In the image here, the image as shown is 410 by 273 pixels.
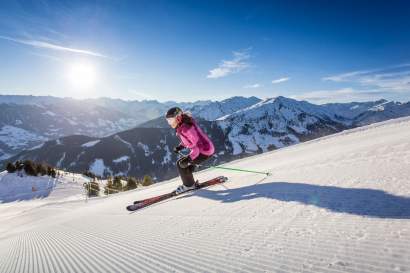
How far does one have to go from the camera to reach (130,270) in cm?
342

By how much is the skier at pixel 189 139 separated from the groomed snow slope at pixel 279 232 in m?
2.06

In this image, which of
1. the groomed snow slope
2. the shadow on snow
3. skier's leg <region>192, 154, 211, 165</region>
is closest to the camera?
the groomed snow slope

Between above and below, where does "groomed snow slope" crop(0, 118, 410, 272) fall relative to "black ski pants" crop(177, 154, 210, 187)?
below

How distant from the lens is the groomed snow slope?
9.04 ft

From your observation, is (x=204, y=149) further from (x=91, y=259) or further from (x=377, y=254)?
(x=377, y=254)

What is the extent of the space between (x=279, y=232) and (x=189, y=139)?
210 inches

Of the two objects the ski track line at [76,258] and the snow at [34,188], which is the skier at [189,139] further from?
the snow at [34,188]

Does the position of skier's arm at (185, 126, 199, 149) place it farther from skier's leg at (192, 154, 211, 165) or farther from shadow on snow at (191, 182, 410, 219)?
shadow on snow at (191, 182, 410, 219)

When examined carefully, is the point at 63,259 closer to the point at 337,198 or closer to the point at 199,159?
the point at 337,198

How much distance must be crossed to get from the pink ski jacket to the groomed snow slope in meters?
2.07

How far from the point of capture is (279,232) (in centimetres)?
361

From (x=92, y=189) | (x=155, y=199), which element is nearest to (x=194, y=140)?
(x=155, y=199)

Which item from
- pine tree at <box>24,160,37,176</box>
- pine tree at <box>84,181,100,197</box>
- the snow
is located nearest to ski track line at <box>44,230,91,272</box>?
pine tree at <box>84,181,100,197</box>

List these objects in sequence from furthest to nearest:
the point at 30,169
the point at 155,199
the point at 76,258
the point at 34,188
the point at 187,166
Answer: the point at 30,169 → the point at 34,188 → the point at 187,166 → the point at 155,199 → the point at 76,258
